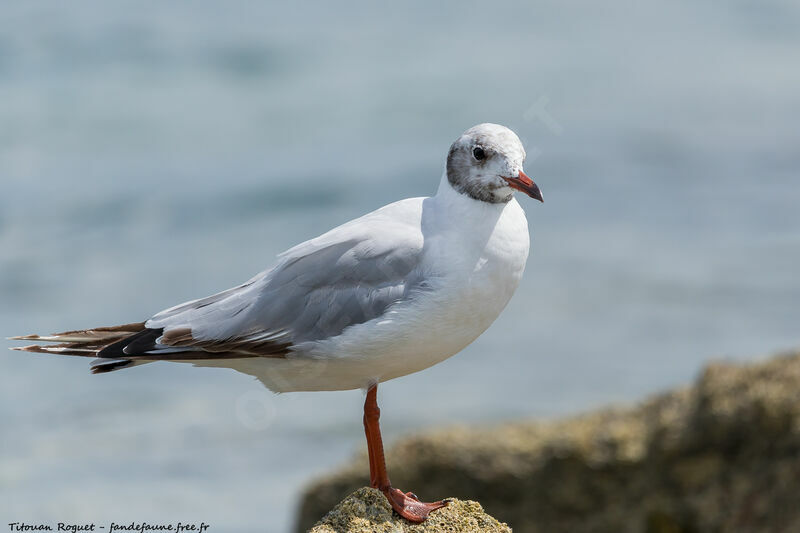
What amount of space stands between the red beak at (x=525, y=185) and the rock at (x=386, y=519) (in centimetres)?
151

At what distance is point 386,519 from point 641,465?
9.79ft

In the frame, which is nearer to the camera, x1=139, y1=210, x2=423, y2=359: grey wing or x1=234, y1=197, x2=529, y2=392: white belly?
x1=234, y1=197, x2=529, y2=392: white belly

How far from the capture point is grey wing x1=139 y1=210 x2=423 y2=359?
517 cm

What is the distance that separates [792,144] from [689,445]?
15007 millimetres

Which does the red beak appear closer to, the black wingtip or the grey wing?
the grey wing

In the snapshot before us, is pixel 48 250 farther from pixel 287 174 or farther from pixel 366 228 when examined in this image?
pixel 366 228

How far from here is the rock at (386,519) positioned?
4.98 metres

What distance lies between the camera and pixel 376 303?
5148 mm

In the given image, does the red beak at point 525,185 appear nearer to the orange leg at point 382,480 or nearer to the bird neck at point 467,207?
the bird neck at point 467,207

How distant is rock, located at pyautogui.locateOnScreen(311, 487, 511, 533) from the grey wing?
Result: 0.77 meters

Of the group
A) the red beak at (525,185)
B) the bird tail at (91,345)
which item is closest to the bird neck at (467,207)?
the red beak at (525,185)

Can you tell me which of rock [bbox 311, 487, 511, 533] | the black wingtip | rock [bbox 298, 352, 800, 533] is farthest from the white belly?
rock [bbox 298, 352, 800, 533]

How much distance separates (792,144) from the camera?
20891 millimetres

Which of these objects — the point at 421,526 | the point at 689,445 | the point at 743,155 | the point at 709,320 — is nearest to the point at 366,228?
the point at 421,526
